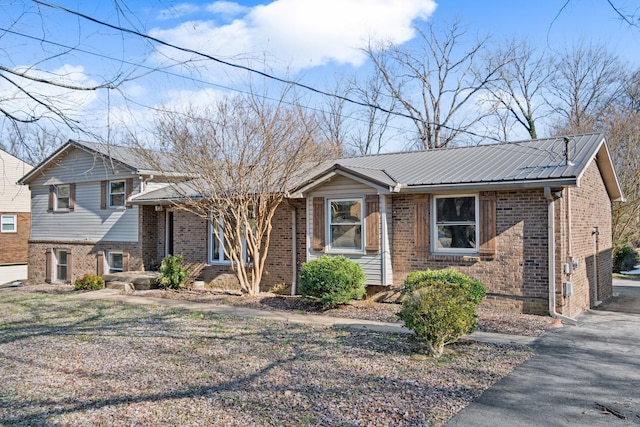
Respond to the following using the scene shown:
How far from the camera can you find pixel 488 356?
7297 mm

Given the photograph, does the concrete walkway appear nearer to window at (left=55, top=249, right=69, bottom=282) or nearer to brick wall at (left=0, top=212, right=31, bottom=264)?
window at (left=55, top=249, right=69, bottom=282)

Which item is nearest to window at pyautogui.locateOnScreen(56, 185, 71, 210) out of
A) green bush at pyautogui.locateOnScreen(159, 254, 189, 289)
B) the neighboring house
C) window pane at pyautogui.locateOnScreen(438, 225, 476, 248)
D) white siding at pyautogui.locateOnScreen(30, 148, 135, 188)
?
white siding at pyautogui.locateOnScreen(30, 148, 135, 188)

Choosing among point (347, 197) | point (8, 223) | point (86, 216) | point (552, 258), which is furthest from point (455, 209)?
point (8, 223)

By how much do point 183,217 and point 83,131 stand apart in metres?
11.6

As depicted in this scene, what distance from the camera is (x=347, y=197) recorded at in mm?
12523

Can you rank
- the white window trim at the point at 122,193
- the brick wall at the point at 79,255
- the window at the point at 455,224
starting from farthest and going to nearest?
the white window trim at the point at 122,193
the brick wall at the point at 79,255
the window at the point at 455,224

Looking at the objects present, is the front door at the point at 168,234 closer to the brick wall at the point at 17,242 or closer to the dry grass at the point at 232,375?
the dry grass at the point at 232,375

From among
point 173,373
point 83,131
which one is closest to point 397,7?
point 83,131

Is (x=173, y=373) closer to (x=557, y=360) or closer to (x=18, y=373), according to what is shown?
(x=18, y=373)

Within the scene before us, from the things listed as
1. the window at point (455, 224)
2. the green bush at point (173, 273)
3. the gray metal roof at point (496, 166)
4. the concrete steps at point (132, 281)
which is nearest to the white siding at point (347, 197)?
the gray metal roof at point (496, 166)

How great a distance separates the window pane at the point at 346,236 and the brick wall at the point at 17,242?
22.9 metres

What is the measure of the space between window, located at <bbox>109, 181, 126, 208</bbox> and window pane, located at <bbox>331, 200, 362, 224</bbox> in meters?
9.69

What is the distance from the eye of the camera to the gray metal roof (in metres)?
10.3

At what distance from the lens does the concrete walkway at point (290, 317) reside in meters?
8.55
